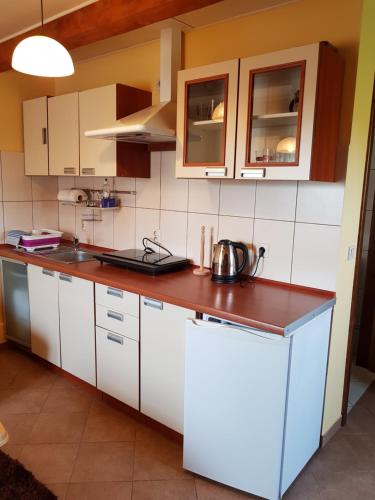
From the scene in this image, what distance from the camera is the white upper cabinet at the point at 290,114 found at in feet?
5.79

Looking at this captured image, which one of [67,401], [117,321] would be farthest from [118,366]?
[67,401]

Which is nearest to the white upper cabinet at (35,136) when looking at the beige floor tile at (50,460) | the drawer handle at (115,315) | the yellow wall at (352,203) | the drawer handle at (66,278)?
the drawer handle at (66,278)

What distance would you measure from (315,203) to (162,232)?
3.75ft

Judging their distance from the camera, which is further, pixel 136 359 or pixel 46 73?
pixel 136 359

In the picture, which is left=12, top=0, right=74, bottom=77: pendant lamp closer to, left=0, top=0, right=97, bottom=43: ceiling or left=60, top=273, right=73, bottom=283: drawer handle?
left=0, top=0, right=97, bottom=43: ceiling

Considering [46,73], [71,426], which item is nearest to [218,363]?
[71,426]

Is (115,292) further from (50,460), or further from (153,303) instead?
(50,460)

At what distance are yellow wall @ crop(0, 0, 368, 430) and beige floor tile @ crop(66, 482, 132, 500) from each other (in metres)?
1.13

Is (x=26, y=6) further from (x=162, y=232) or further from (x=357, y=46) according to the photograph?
(x=357, y=46)

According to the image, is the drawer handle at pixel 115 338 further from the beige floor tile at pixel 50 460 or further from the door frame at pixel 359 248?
the door frame at pixel 359 248

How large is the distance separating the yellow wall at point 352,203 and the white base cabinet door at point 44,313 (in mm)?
1818

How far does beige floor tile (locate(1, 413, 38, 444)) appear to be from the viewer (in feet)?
7.20

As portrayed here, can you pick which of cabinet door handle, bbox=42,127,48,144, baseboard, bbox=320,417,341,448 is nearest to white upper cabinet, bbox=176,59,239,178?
cabinet door handle, bbox=42,127,48,144

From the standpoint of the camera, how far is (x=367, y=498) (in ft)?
6.03
